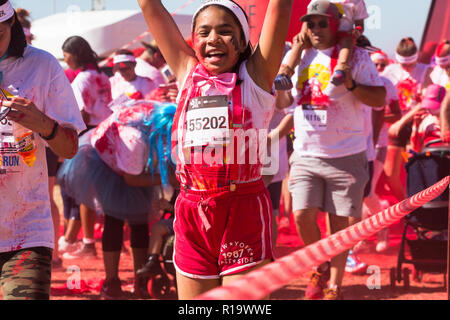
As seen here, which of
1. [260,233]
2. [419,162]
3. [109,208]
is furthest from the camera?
[419,162]

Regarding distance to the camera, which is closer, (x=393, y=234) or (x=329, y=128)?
(x=329, y=128)

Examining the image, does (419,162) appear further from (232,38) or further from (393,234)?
(232,38)

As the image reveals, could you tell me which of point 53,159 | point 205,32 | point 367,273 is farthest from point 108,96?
point 205,32

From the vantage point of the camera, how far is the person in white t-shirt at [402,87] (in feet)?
27.6

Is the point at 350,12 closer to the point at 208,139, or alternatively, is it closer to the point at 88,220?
the point at 208,139

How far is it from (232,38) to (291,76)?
7.55 ft

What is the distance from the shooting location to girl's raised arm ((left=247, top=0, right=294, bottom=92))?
2771mm

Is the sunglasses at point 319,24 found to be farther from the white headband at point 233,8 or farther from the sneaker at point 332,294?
the white headband at point 233,8

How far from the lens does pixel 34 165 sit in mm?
2844

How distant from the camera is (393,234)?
8.30 m

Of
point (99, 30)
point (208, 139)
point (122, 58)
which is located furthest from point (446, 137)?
point (99, 30)

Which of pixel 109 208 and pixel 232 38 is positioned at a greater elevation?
pixel 232 38

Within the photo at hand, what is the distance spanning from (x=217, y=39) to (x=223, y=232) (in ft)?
2.54
